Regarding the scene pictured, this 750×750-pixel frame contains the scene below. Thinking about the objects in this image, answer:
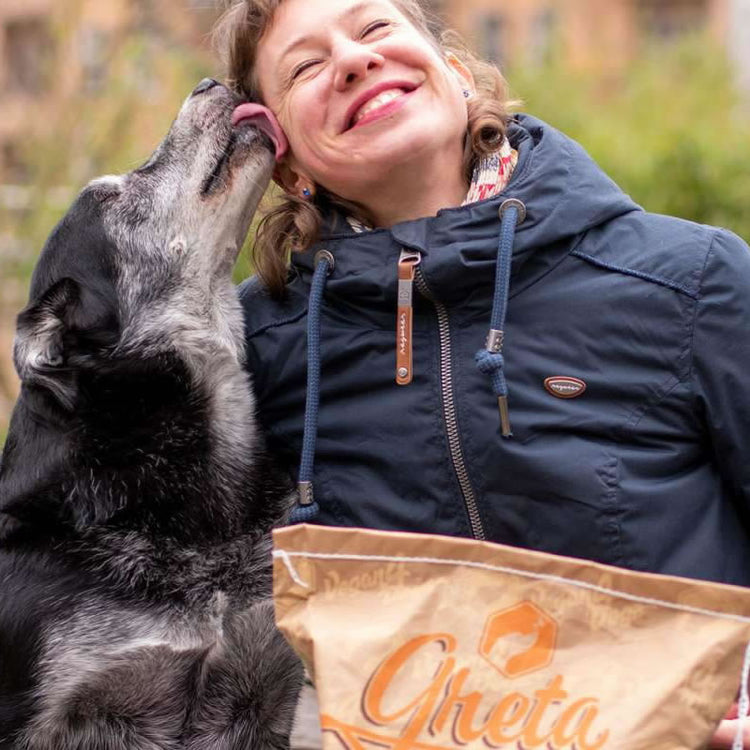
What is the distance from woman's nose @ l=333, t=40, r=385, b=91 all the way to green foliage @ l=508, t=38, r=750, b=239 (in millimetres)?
5212

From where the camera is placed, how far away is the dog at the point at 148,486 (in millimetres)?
2801

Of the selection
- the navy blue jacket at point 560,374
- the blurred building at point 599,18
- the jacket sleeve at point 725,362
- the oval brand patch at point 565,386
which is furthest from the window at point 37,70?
the blurred building at point 599,18

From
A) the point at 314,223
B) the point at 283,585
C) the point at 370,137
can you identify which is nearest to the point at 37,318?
the point at 314,223

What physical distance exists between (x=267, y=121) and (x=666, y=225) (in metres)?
1.05

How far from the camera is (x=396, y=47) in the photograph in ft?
8.66

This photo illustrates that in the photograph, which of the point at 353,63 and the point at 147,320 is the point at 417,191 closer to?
the point at 353,63

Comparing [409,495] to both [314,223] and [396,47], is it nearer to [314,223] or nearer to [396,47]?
[314,223]

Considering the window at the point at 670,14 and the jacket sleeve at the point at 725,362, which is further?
the window at the point at 670,14

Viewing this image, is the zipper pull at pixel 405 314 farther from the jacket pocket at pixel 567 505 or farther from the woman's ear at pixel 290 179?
the woman's ear at pixel 290 179

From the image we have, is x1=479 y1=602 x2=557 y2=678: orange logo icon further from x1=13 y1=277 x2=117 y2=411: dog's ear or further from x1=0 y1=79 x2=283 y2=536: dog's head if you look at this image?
x1=13 y1=277 x2=117 y2=411: dog's ear

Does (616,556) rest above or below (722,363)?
below

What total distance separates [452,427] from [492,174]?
23.0 inches

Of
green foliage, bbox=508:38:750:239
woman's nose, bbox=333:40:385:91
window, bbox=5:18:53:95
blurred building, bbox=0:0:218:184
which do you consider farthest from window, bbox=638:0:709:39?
woman's nose, bbox=333:40:385:91

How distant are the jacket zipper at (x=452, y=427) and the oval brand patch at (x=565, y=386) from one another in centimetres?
21
